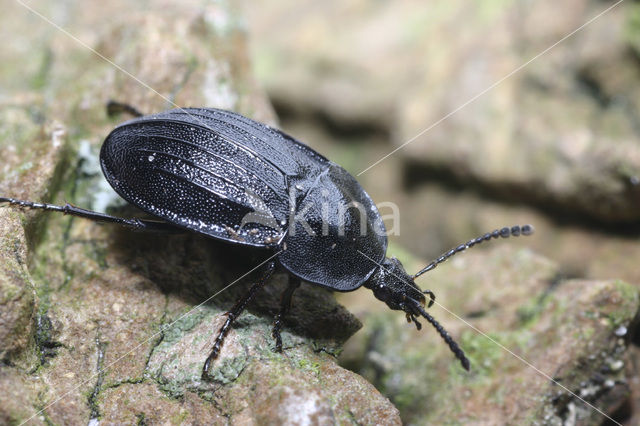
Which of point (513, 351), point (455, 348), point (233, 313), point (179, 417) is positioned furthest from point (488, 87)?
point (179, 417)

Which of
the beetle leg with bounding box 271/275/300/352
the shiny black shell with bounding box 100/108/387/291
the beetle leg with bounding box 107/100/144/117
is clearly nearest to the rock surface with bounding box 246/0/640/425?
the beetle leg with bounding box 271/275/300/352

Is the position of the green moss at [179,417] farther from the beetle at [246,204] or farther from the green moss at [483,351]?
the green moss at [483,351]

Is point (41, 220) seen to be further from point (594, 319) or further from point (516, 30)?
point (516, 30)

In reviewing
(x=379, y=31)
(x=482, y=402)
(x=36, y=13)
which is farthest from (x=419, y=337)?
(x=36, y=13)

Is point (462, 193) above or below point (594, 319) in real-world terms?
above

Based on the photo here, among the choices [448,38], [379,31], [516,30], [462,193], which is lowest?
[462,193]

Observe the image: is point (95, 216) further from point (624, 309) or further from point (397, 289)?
point (624, 309)
